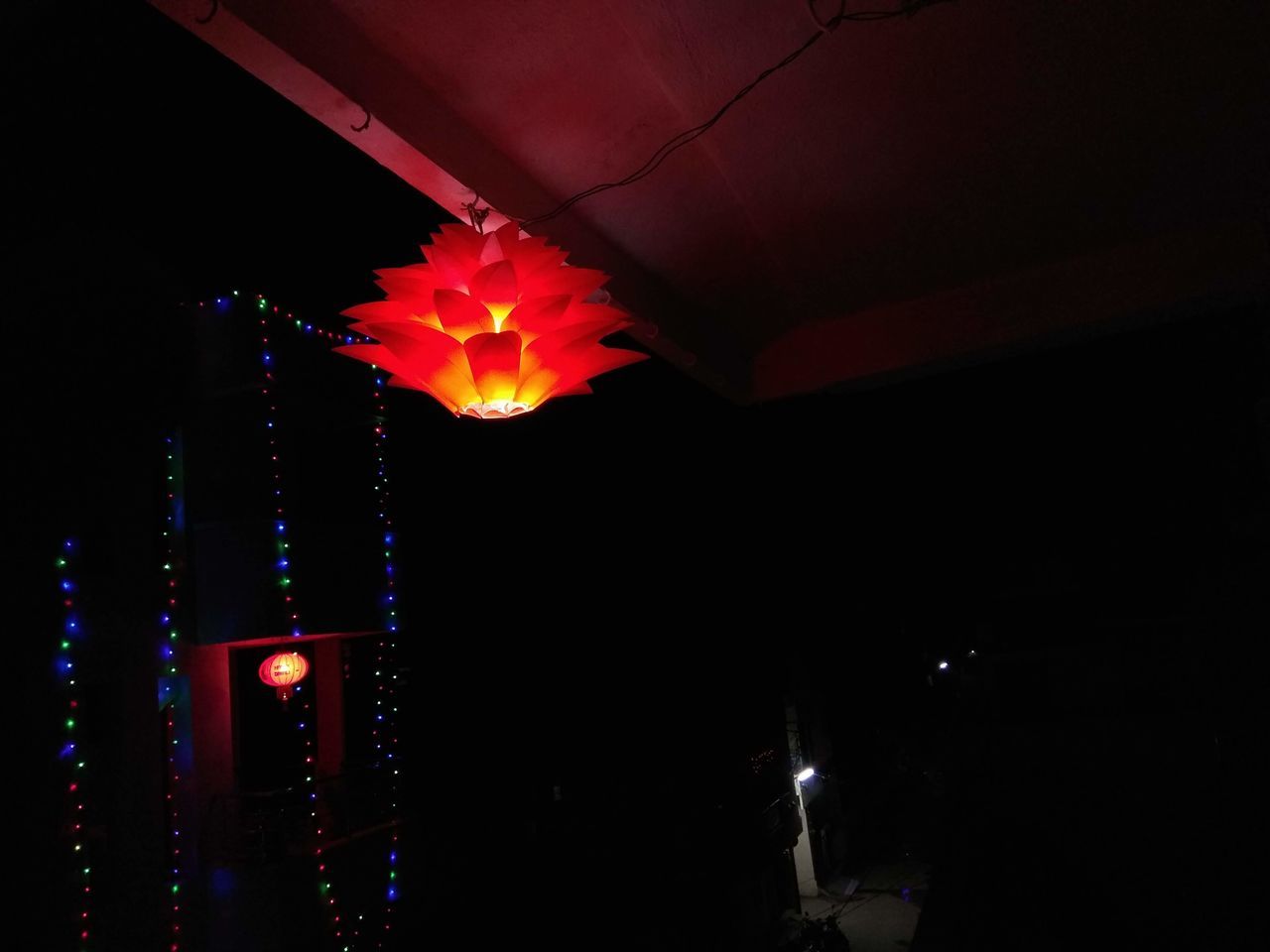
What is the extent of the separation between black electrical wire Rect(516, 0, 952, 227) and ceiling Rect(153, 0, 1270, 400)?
0.04m

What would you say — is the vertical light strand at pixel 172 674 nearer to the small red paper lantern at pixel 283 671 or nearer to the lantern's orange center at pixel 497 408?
the small red paper lantern at pixel 283 671

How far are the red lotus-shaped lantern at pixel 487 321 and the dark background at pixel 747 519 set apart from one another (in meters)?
1.59

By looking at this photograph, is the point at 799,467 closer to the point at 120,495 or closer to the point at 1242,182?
the point at 1242,182

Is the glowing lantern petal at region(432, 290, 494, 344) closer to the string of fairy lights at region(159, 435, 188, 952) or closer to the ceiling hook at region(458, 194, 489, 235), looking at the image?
the ceiling hook at region(458, 194, 489, 235)

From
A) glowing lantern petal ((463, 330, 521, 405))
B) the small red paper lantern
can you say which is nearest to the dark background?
the small red paper lantern

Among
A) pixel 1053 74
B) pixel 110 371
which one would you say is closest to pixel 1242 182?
pixel 1053 74

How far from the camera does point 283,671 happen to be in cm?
700

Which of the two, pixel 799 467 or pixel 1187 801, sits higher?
pixel 799 467

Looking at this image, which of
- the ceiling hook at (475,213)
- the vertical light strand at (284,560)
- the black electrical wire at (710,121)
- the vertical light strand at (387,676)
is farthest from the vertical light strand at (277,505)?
the ceiling hook at (475,213)

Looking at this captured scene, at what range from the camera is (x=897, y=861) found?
12.9m

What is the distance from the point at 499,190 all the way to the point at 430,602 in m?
5.68

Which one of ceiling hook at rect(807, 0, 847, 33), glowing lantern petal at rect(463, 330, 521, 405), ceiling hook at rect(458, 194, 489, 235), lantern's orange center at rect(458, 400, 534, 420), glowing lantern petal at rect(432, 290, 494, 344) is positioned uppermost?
ceiling hook at rect(807, 0, 847, 33)

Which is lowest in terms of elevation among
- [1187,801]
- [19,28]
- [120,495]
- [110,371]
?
[1187,801]

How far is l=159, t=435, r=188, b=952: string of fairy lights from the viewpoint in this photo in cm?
555
